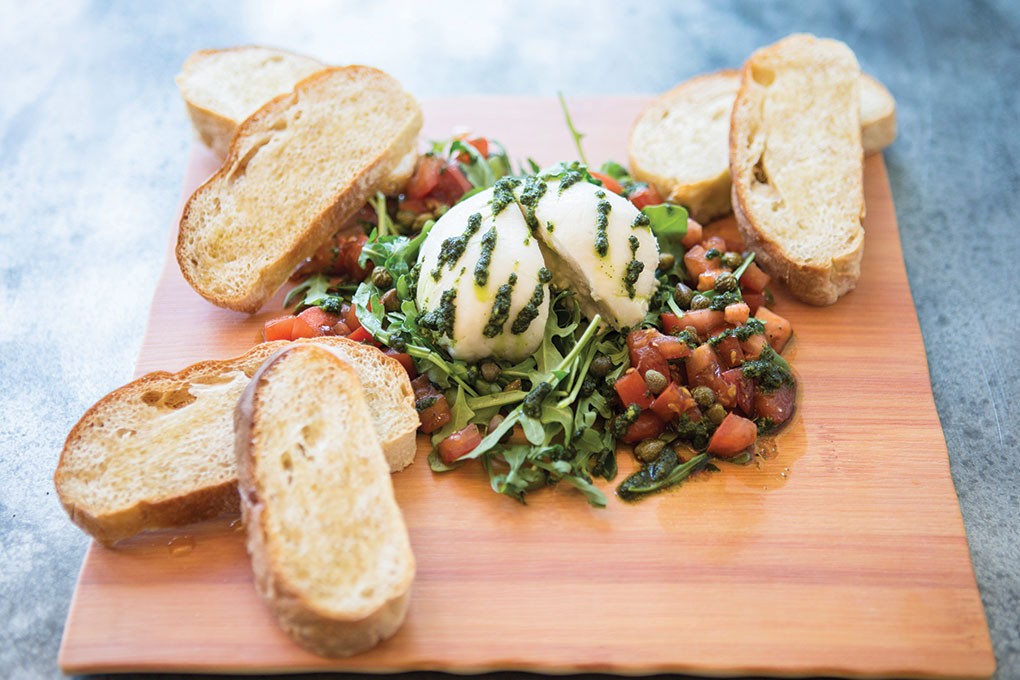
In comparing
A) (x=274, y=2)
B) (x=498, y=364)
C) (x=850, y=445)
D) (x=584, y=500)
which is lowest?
(x=850, y=445)

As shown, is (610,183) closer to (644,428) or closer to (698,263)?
(698,263)

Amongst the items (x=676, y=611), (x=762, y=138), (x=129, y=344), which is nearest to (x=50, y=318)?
(x=129, y=344)

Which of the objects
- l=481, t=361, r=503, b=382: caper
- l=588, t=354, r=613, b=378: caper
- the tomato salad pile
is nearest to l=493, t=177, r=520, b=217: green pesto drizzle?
the tomato salad pile

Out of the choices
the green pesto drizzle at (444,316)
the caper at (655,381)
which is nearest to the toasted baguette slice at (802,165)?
the caper at (655,381)

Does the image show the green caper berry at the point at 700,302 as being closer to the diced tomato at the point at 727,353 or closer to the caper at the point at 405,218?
the diced tomato at the point at 727,353

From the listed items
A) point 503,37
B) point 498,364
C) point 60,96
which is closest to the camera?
point 498,364

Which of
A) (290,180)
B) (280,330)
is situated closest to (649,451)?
(280,330)

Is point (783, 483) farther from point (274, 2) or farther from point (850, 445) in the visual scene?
point (274, 2)
